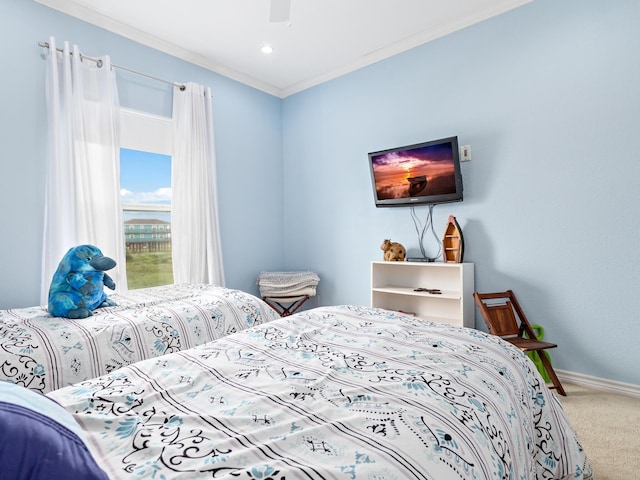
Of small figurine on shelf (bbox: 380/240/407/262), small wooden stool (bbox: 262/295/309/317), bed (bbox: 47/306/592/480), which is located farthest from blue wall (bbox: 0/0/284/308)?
bed (bbox: 47/306/592/480)

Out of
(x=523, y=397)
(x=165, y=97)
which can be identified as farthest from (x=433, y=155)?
(x=165, y=97)

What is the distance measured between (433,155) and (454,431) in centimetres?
257

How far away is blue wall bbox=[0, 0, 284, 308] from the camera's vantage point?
7.97 ft

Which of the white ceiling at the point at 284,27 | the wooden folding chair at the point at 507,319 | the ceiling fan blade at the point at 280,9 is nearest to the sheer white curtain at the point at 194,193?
the white ceiling at the point at 284,27

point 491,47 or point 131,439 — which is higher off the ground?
point 491,47

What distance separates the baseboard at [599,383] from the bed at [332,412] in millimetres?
1312

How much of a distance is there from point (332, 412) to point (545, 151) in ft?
8.55

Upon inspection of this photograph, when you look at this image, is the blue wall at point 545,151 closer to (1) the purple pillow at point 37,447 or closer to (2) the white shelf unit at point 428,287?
(2) the white shelf unit at point 428,287

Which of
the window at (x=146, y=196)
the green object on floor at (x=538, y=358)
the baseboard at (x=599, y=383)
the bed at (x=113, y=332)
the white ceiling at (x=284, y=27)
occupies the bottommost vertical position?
the baseboard at (x=599, y=383)

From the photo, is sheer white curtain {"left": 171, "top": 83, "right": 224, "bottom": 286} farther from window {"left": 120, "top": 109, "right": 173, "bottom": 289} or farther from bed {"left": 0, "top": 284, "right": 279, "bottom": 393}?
bed {"left": 0, "top": 284, "right": 279, "bottom": 393}

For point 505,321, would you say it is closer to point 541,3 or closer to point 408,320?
point 408,320

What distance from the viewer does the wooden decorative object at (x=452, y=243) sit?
9.43ft

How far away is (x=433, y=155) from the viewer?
9.83ft

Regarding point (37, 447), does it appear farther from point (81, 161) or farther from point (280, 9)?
point (81, 161)
